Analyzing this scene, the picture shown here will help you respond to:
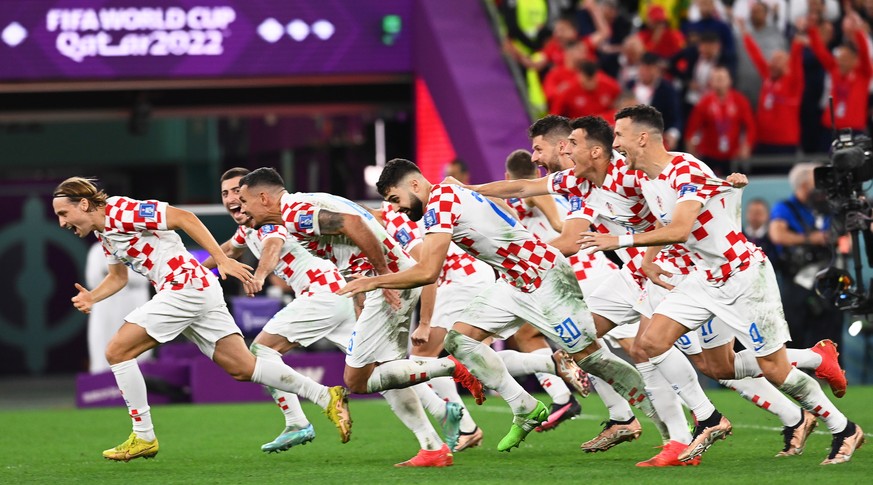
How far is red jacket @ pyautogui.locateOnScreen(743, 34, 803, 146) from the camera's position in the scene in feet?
58.9

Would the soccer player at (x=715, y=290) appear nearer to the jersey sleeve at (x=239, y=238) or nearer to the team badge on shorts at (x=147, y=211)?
the team badge on shorts at (x=147, y=211)

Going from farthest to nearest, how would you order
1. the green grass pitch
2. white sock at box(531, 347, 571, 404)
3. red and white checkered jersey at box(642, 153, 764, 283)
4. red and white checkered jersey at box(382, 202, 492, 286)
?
red and white checkered jersey at box(382, 202, 492, 286), white sock at box(531, 347, 571, 404), red and white checkered jersey at box(642, 153, 764, 283), the green grass pitch

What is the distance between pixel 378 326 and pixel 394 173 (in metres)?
0.96

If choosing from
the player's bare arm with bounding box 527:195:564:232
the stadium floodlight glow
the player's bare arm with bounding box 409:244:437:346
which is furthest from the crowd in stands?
the player's bare arm with bounding box 409:244:437:346

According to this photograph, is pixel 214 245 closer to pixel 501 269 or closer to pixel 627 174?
pixel 501 269

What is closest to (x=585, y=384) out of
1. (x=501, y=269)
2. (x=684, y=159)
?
(x=501, y=269)

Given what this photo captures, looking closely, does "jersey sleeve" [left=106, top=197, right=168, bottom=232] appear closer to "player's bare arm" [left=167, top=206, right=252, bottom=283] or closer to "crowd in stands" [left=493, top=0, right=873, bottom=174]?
"player's bare arm" [left=167, top=206, right=252, bottom=283]

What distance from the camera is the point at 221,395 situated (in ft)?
54.7

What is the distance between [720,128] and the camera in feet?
58.2

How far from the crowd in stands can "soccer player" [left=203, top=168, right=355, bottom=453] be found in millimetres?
6582

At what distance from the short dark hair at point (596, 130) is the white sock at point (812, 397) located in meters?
1.80

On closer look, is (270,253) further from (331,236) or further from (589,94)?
(589,94)

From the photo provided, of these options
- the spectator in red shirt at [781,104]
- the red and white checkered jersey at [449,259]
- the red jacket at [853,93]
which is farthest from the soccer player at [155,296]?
the red jacket at [853,93]

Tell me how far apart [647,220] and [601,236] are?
4.22 feet
